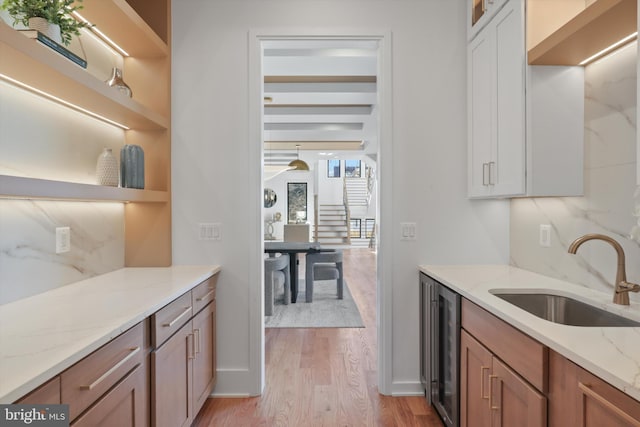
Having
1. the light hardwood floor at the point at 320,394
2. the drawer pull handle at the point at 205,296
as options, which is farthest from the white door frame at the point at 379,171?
the drawer pull handle at the point at 205,296

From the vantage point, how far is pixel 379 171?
2.47m

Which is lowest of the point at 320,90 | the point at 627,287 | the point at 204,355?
the point at 204,355

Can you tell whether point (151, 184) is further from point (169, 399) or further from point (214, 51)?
point (169, 399)

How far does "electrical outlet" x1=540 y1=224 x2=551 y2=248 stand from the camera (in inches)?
80.8

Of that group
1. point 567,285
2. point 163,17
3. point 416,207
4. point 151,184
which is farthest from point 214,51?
point 567,285

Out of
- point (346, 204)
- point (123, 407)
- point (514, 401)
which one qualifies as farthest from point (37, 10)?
point (346, 204)

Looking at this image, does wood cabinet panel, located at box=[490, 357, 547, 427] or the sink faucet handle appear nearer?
wood cabinet panel, located at box=[490, 357, 547, 427]

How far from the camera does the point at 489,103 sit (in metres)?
2.12

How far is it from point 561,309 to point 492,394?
0.58 m

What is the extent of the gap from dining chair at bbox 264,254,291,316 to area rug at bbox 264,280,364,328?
126 mm

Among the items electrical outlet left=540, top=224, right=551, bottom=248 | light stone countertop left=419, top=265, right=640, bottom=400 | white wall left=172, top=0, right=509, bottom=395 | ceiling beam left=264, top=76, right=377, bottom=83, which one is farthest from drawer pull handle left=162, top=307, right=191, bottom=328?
ceiling beam left=264, top=76, right=377, bottom=83

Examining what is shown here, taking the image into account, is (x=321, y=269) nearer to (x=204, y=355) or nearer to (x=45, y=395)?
(x=204, y=355)

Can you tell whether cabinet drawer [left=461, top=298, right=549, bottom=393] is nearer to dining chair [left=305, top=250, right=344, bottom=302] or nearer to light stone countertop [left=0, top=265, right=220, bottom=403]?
light stone countertop [left=0, top=265, right=220, bottom=403]

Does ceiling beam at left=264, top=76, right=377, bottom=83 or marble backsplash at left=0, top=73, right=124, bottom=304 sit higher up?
ceiling beam at left=264, top=76, right=377, bottom=83
